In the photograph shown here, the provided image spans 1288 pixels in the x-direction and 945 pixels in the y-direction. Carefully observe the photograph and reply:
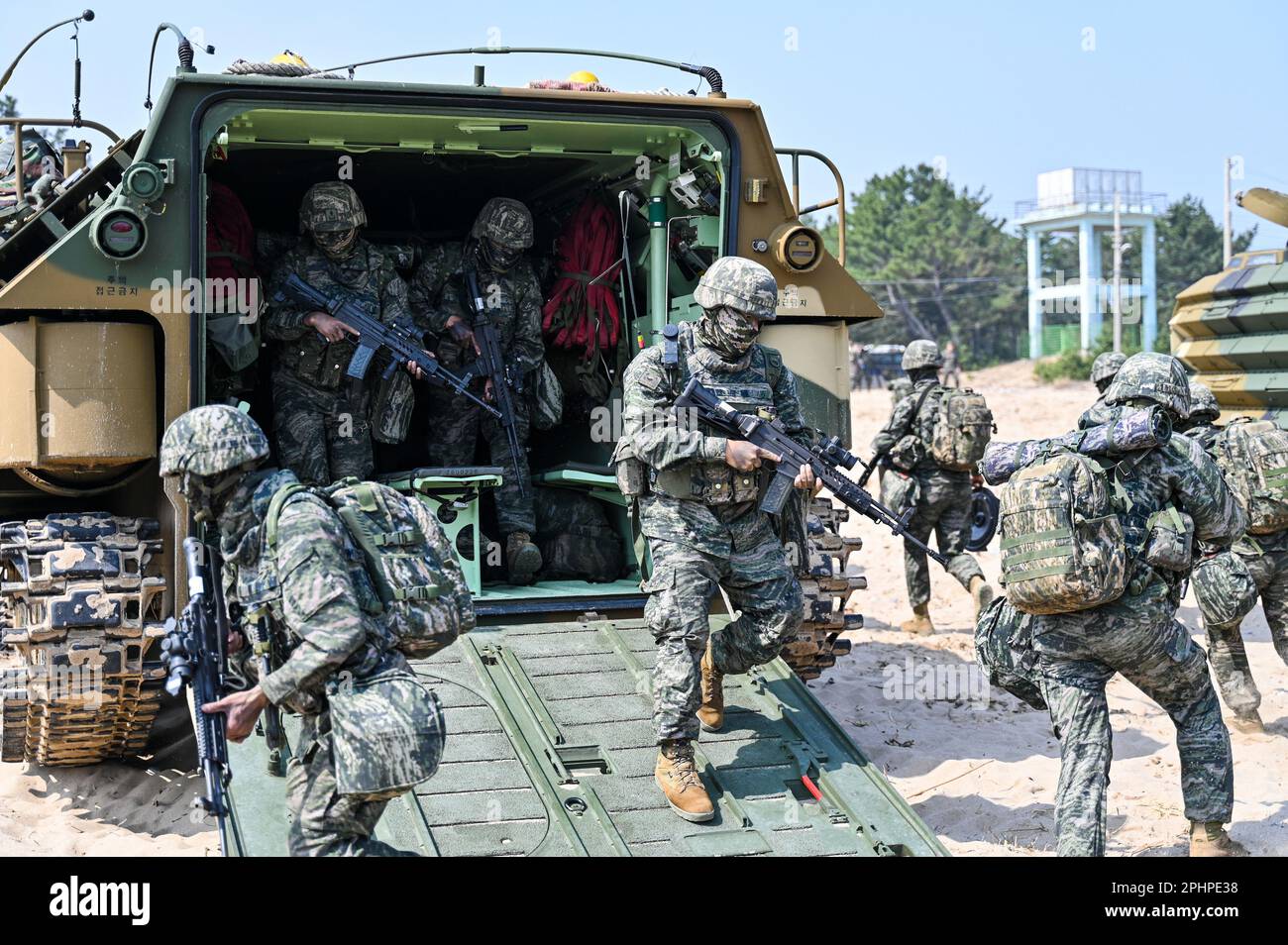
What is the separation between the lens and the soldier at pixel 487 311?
7539 millimetres

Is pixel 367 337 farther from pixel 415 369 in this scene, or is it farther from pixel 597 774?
pixel 597 774

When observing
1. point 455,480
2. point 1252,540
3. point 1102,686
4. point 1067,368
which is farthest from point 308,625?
point 1067,368

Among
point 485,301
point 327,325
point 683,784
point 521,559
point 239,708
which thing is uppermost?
point 485,301

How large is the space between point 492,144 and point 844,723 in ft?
10.9

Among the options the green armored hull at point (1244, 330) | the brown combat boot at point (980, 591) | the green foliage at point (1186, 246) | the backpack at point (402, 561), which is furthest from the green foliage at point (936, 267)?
the backpack at point (402, 561)

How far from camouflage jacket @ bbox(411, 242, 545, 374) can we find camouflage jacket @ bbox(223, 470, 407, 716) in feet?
10.6

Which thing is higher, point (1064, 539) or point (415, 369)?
point (415, 369)

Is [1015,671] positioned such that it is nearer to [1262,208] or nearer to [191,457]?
[191,457]

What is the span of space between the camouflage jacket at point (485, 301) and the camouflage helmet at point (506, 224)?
184mm

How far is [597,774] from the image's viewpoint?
5.66 meters

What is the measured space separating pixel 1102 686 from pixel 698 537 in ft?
4.96
